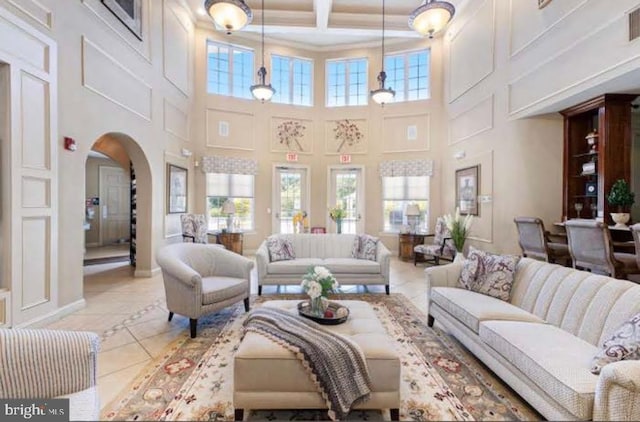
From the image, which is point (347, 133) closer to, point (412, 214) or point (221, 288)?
point (412, 214)

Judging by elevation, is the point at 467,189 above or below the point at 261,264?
above

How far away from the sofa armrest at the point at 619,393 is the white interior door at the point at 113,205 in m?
11.0

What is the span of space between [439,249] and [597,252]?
3.03m

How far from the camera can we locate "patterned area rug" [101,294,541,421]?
6.32 feet

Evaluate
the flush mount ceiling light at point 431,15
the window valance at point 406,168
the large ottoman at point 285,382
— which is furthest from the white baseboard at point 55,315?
the window valance at point 406,168

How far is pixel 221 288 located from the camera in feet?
10.9

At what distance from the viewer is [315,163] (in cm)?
807

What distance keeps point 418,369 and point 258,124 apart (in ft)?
21.8

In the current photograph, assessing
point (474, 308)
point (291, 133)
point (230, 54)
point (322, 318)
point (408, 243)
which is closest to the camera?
point (322, 318)

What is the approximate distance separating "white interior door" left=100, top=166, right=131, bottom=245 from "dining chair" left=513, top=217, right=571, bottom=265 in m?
10.4

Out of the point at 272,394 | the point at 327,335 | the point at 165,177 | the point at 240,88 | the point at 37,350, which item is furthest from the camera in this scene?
the point at 240,88

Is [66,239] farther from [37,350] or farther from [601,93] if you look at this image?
[601,93]

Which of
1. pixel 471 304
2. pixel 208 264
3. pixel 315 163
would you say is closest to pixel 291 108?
pixel 315 163

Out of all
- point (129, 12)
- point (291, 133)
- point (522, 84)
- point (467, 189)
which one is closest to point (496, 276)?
point (522, 84)
